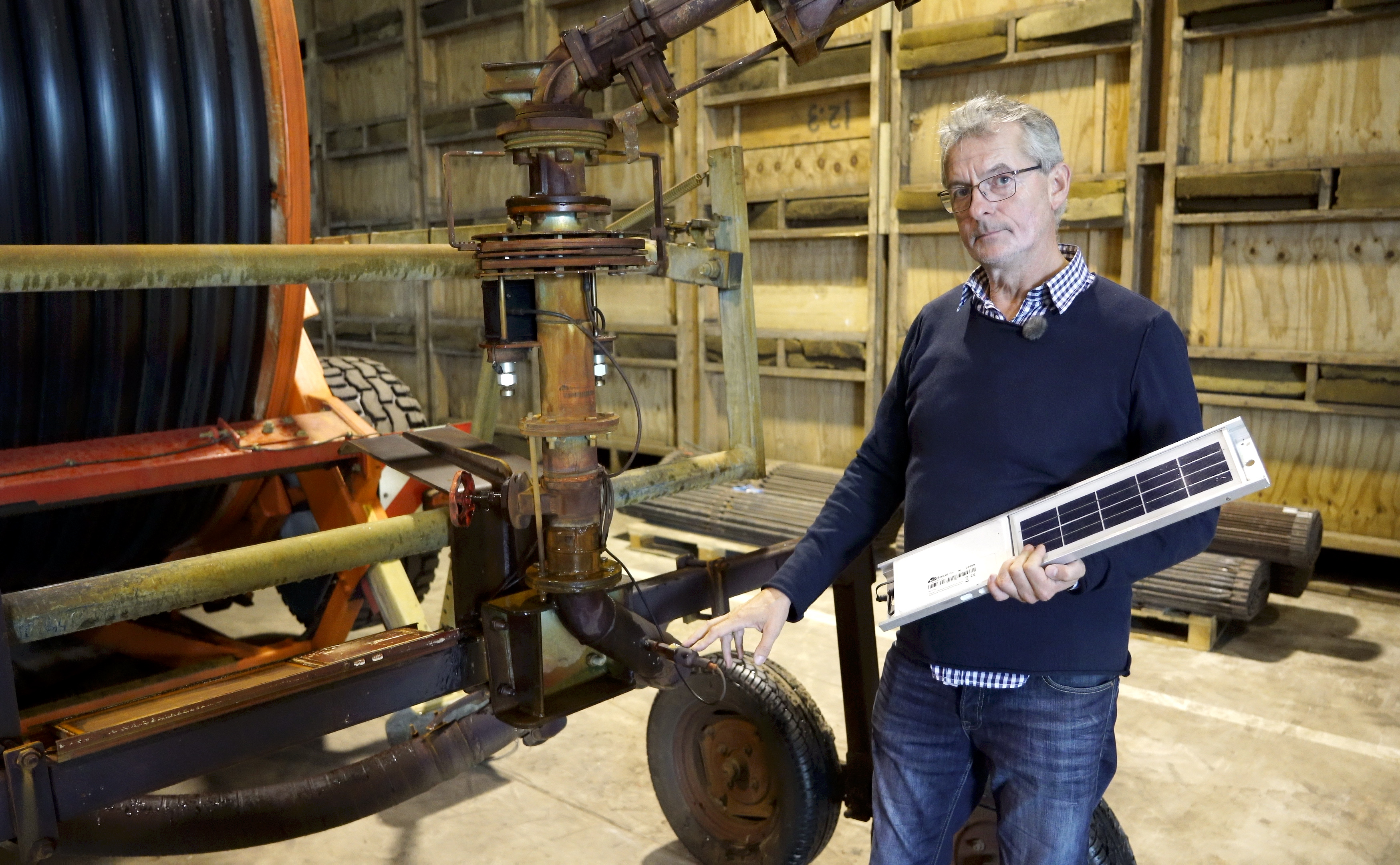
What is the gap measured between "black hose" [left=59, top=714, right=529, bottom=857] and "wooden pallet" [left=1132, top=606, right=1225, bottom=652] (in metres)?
3.44

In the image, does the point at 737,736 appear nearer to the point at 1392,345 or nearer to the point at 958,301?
the point at 958,301

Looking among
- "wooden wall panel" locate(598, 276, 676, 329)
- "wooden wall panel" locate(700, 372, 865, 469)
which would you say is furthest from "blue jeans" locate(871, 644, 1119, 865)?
"wooden wall panel" locate(598, 276, 676, 329)

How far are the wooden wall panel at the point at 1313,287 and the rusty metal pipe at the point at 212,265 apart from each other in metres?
4.62

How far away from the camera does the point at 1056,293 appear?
5.86 feet

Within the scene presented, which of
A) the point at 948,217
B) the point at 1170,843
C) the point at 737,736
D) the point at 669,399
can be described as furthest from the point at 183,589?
the point at 669,399

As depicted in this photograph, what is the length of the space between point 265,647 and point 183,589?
1830 mm

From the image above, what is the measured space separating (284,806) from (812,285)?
5.29 metres

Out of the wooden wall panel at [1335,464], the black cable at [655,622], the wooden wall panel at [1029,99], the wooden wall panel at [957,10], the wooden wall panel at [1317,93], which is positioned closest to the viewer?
the black cable at [655,622]

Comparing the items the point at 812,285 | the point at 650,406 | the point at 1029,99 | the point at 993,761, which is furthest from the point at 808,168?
the point at 993,761

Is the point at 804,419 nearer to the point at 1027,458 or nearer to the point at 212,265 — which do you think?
the point at 1027,458

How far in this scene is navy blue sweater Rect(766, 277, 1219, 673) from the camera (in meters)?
1.71

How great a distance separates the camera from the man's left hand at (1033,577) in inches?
61.4

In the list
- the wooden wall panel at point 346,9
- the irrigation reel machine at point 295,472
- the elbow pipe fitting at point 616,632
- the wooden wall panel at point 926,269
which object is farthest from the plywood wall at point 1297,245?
the wooden wall panel at point 346,9

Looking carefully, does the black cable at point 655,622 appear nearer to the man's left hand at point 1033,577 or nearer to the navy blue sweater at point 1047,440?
the navy blue sweater at point 1047,440
